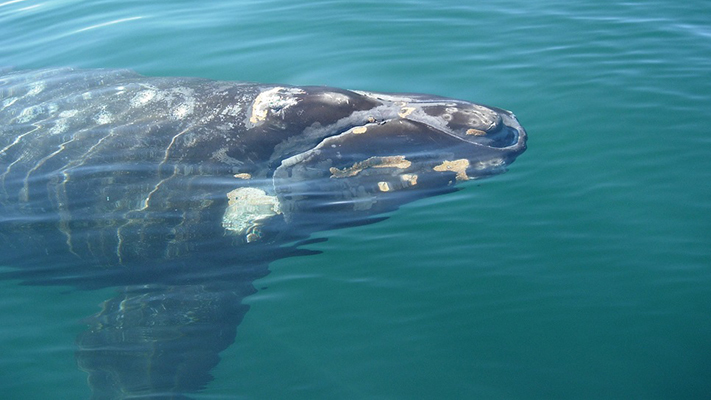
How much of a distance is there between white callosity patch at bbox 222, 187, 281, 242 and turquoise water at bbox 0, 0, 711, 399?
17.9 inches

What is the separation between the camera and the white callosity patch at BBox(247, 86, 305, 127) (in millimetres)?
6672

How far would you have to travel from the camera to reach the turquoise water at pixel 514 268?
5141mm

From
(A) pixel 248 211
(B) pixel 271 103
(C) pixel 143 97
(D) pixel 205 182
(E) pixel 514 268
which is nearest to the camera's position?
(E) pixel 514 268

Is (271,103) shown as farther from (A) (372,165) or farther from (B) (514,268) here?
(B) (514,268)

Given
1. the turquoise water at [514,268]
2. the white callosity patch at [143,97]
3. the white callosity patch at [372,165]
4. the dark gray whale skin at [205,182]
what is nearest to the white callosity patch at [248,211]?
the dark gray whale skin at [205,182]

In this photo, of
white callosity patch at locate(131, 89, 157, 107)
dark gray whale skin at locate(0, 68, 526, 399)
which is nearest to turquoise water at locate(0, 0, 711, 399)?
dark gray whale skin at locate(0, 68, 526, 399)

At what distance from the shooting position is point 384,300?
5.87 meters

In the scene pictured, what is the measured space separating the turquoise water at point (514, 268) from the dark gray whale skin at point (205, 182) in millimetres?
277

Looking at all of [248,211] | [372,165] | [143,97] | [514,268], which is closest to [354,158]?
[372,165]

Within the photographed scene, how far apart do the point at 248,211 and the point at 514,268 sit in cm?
261

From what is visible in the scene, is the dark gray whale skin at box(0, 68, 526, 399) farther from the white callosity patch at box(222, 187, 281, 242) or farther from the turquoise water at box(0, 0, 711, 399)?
the turquoise water at box(0, 0, 711, 399)

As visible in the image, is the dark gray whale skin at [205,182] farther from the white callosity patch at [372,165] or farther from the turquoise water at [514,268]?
the turquoise water at [514,268]

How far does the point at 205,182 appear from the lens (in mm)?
6484

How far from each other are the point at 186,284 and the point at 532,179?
3.91m
